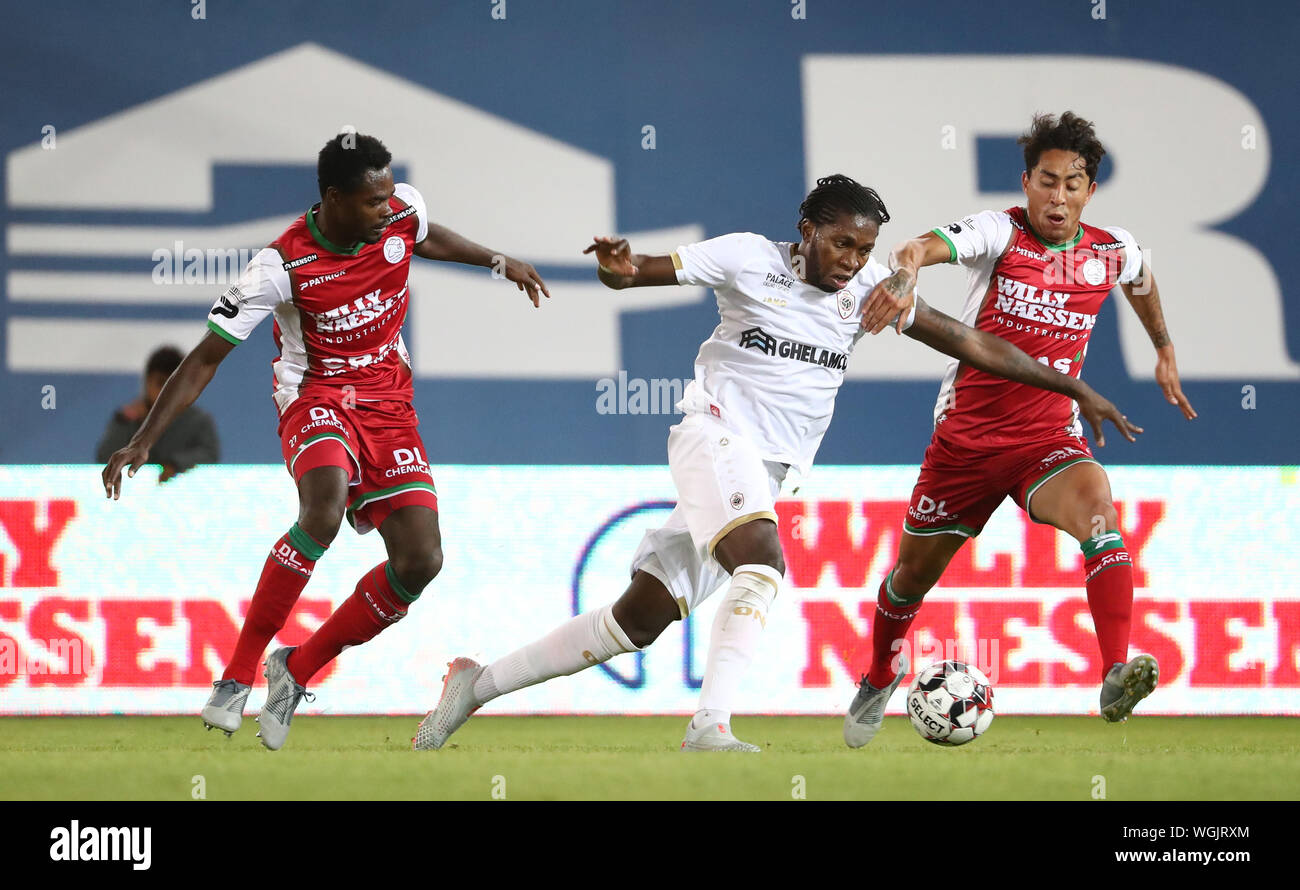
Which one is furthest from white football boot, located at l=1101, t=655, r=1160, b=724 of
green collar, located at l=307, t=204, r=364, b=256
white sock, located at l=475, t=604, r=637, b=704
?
green collar, located at l=307, t=204, r=364, b=256

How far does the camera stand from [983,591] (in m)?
7.34

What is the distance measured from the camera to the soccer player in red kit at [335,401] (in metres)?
4.84

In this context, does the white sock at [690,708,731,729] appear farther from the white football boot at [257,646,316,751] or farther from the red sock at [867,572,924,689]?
the red sock at [867,572,924,689]

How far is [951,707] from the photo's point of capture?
4988 mm

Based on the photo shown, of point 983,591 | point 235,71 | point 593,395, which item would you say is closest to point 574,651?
point 983,591

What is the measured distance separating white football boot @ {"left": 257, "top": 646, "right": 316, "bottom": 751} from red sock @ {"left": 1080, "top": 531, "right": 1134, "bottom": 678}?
2585 mm

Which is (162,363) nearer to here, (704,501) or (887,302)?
(704,501)

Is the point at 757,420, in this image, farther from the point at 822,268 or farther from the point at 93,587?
the point at 93,587

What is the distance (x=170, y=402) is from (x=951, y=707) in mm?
2711

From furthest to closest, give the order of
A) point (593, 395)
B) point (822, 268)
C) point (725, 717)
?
point (593, 395) < point (822, 268) < point (725, 717)

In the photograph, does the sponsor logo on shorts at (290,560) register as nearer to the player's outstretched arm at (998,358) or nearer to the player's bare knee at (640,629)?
the player's bare knee at (640,629)

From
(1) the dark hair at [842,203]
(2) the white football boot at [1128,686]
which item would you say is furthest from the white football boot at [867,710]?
(1) the dark hair at [842,203]

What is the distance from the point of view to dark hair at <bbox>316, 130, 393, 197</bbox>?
4906 mm

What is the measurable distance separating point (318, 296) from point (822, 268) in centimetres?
166
